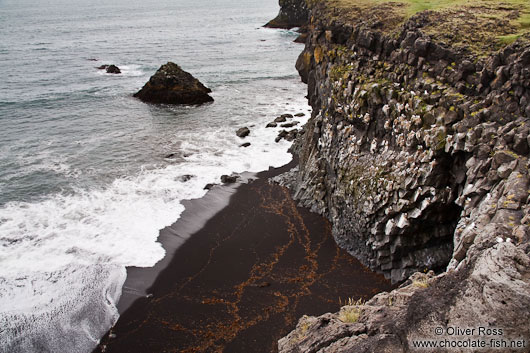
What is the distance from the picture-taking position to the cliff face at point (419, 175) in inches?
324

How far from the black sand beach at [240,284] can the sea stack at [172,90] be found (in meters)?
30.6

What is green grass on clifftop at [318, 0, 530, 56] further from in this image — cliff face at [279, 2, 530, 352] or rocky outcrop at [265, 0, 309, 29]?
rocky outcrop at [265, 0, 309, 29]

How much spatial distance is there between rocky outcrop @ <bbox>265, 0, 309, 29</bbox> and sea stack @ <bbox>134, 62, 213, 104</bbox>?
7275 centimetres

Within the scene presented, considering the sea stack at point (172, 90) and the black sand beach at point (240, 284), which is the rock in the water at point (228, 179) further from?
the sea stack at point (172, 90)

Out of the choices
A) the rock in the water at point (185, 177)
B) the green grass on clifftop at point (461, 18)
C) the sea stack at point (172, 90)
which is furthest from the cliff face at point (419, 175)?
the sea stack at point (172, 90)

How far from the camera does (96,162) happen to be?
117 ft

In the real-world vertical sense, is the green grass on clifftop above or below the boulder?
above

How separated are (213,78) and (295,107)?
2143 centimetres

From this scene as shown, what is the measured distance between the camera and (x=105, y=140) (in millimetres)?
40875

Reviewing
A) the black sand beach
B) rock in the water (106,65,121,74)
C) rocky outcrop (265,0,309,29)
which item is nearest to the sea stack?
rock in the water (106,65,121,74)

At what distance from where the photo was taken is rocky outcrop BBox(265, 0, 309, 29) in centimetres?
11838

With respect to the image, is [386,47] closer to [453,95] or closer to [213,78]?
[453,95]

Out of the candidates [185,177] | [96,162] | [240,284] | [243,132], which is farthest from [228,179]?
[96,162]

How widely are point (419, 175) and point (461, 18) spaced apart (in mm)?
9204
